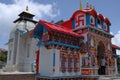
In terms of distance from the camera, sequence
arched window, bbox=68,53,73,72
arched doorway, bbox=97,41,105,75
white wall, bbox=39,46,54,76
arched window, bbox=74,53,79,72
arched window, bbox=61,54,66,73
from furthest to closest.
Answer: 1. arched doorway, bbox=97,41,105,75
2. arched window, bbox=74,53,79,72
3. arched window, bbox=68,53,73,72
4. arched window, bbox=61,54,66,73
5. white wall, bbox=39,46,54,76

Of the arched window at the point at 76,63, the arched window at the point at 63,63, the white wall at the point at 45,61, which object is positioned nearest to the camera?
the white wall at the point at 45,61

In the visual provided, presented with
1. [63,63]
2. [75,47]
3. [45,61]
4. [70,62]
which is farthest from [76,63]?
[45,61]

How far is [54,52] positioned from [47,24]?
292 centimetres

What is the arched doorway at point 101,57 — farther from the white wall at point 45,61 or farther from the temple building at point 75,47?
the white wall at point 45,61

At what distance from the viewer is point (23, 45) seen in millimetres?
29234

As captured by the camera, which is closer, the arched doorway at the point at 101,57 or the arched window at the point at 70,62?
the arched window at the point at 70,62

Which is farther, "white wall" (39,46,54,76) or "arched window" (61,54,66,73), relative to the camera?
"arched window" (61,54,66,73)

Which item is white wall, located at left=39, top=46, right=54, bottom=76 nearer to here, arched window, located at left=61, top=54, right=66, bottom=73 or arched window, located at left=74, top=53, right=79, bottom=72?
arched window, located at left=61, top=54, right=66, bottom=73

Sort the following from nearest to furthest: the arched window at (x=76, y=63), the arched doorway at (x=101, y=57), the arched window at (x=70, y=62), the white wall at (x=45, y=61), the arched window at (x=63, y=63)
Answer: the white wall at (x=45, y=61)
the arched window at (x=63, y=63)
the arched window at (x=70, y=62)
the arched window at (x=76, y=63)
the arched doorway at (x=101, y=57)

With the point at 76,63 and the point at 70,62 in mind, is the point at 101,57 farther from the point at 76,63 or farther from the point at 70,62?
the point at 70,62

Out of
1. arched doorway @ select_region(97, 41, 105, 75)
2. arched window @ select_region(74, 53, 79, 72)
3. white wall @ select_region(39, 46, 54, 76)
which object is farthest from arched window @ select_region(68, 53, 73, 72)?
arched doorway @ select_region(97, 41, 105, 75)

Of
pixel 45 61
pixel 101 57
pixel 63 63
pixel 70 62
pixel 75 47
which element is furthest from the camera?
pixel 101 57

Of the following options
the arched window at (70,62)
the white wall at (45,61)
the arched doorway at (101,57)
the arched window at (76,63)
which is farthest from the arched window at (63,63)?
the arched doorway at (101,57)

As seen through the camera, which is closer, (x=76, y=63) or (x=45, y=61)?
(x=45, y=61)
